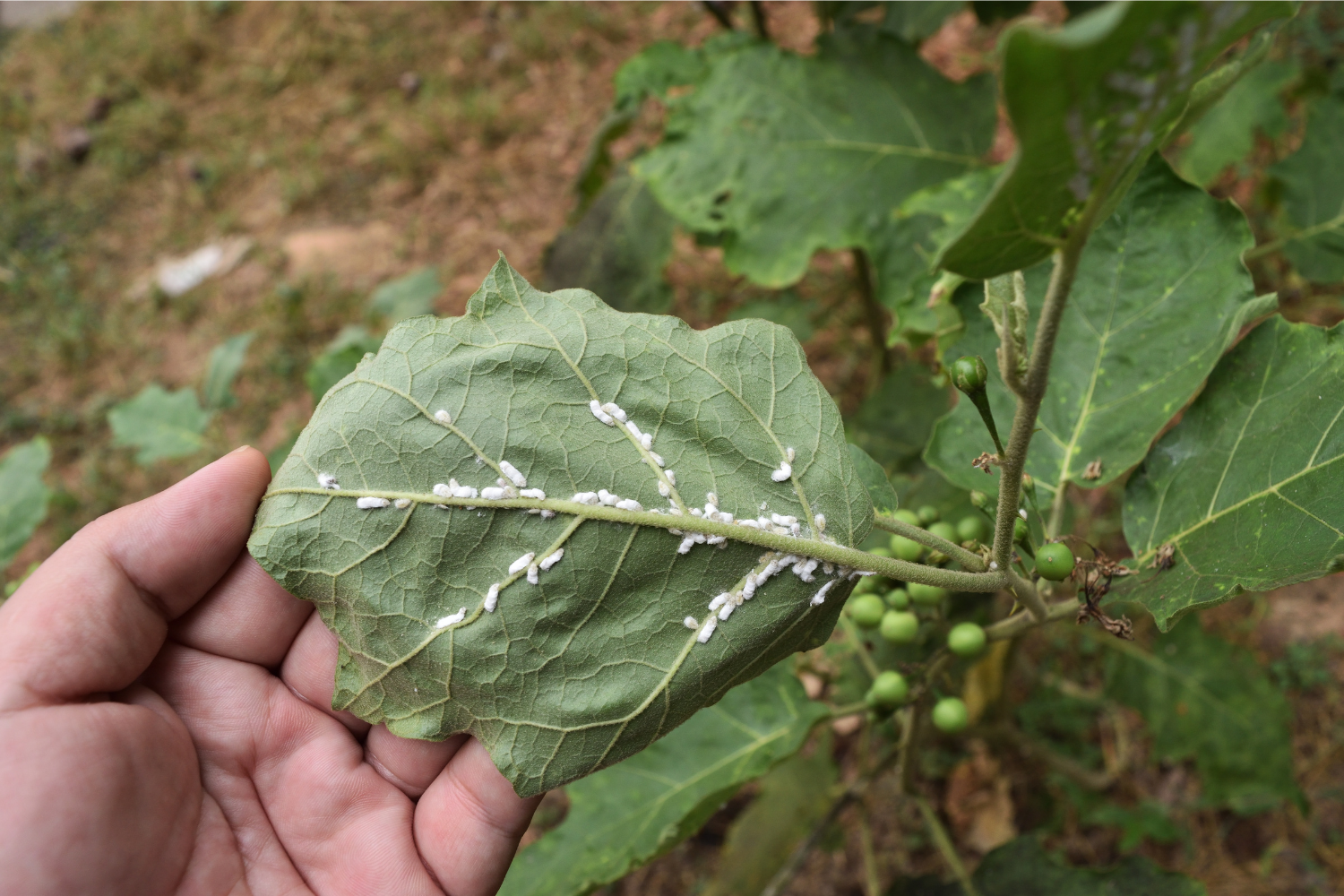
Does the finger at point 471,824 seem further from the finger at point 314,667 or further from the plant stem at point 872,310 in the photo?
the plant stem at point 872,310

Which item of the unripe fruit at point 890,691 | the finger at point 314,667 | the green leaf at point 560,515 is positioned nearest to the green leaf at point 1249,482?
the unripe fruit at point 890,691

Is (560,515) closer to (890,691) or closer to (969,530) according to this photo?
(890,691)

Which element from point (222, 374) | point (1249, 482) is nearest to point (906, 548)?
point (1249, 482)

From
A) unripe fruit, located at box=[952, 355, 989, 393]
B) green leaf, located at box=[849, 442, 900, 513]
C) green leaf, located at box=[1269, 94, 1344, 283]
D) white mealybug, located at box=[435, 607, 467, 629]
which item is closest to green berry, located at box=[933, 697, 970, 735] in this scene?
green leaf, located at box=[849, 442, 900, 513]

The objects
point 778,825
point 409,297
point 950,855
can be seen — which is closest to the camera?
point 950,855

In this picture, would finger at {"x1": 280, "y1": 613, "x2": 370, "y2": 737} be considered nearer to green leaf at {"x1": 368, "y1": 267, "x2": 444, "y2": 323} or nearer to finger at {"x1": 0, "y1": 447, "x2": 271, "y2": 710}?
finger at {"x1": 0, "y1": 447, "x2": 271, "y2": 710}

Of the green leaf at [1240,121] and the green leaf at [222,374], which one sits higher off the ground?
the green leaf at [1240,121]

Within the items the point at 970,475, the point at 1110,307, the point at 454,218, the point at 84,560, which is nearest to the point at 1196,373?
the point at 1110,307
